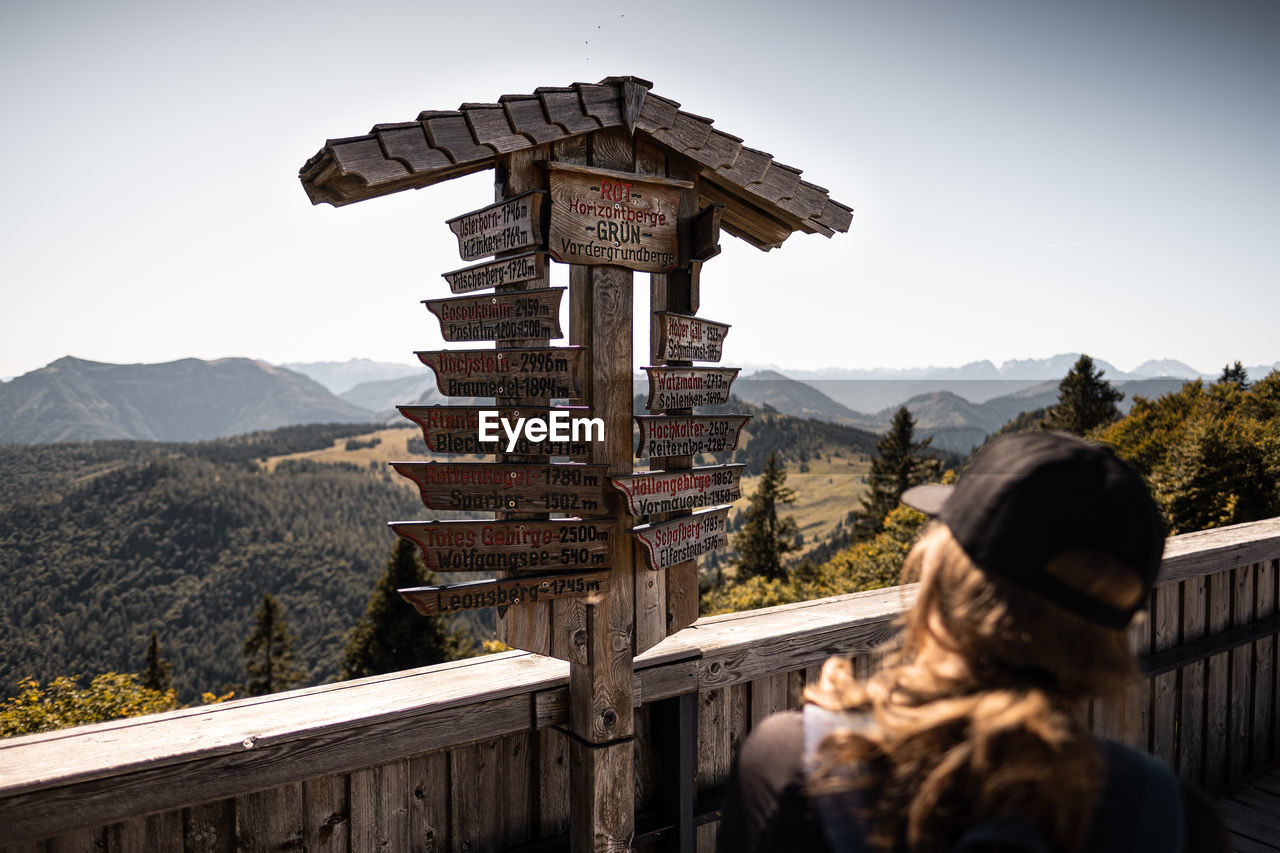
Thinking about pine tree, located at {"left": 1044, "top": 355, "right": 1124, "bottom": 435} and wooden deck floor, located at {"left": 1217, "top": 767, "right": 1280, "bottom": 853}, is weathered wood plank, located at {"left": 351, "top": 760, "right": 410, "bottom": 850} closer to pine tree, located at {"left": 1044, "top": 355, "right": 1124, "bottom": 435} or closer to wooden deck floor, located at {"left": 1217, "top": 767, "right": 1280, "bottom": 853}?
wooden deck floor, located at {"left": 1217, "top": 767, "right": 1280, "bottom": 853}

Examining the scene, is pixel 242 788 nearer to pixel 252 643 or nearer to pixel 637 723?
pixel 637 723

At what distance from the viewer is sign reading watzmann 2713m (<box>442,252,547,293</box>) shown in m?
2.56

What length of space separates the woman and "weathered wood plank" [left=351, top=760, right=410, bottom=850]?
1596 mm

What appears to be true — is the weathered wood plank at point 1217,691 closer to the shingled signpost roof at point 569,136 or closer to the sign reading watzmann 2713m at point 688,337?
the shingled signpost roof at point 569,136

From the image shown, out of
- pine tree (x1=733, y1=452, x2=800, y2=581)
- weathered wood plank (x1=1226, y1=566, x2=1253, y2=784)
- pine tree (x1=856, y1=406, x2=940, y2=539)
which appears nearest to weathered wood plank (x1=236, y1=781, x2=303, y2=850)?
weathered wood plank (x1=1226, y1=566, x2=1253, y2=784)

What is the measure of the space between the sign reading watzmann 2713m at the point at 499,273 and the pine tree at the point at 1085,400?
5340 cm

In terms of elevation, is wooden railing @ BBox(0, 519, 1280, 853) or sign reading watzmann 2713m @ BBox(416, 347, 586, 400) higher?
sign reading watzmann 2713m @ BBox(416, 347, 586, 400)

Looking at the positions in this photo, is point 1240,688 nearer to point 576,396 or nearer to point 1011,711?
point 576,396

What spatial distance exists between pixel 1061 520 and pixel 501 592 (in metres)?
1.80

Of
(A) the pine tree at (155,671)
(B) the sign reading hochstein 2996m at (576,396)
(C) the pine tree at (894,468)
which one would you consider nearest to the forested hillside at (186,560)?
(A) the pine tree at (155,671)

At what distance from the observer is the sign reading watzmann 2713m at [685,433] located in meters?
2.73

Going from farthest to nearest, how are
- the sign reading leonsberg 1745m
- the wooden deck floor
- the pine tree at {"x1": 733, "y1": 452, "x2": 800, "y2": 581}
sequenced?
the pine tree at {"x1": 733, "y1": 452, "x2": 800, "y2": 581}
the wooden deck floor
the sign reading leonsberg 1745m

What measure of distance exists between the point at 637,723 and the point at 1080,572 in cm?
218

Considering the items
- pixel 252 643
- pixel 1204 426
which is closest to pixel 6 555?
pixel 252 643
